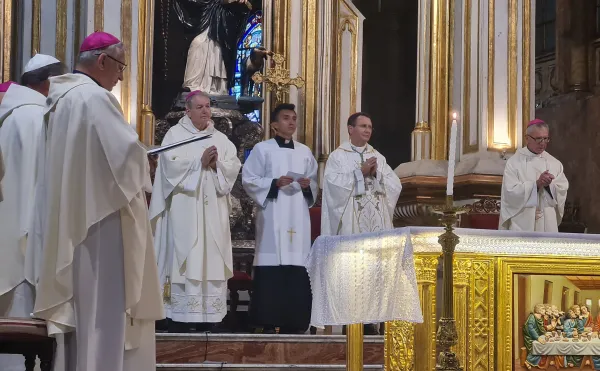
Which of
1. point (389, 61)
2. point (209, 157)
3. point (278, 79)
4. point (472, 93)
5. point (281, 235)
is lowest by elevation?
point (281, 235)

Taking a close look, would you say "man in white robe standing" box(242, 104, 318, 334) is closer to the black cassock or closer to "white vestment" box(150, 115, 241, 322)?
the black cassock

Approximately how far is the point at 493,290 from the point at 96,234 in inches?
88.4

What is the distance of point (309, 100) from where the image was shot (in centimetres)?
1088

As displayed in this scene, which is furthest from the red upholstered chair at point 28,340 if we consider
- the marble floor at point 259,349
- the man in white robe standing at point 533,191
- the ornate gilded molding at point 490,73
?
the ornate gilded molding at point 490,73

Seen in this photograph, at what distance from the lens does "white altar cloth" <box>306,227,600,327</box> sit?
571 centimetres

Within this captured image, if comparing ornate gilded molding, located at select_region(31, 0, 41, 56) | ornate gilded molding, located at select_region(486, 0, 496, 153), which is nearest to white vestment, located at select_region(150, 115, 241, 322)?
ornate gilded molding, located at select_region(31, 0, 41, 56)

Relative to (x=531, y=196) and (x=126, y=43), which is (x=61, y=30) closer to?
(x=126, y=43)

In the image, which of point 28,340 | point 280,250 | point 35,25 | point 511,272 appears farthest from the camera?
point 35,25

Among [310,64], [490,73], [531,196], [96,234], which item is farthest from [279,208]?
[96,234]

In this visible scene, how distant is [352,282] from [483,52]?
16.7 feet

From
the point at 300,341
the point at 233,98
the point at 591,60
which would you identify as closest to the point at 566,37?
the point at 591,60

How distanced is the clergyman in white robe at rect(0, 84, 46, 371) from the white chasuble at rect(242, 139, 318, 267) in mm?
3097

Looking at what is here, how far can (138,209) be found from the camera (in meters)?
4.75

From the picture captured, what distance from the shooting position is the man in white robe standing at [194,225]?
825cm
